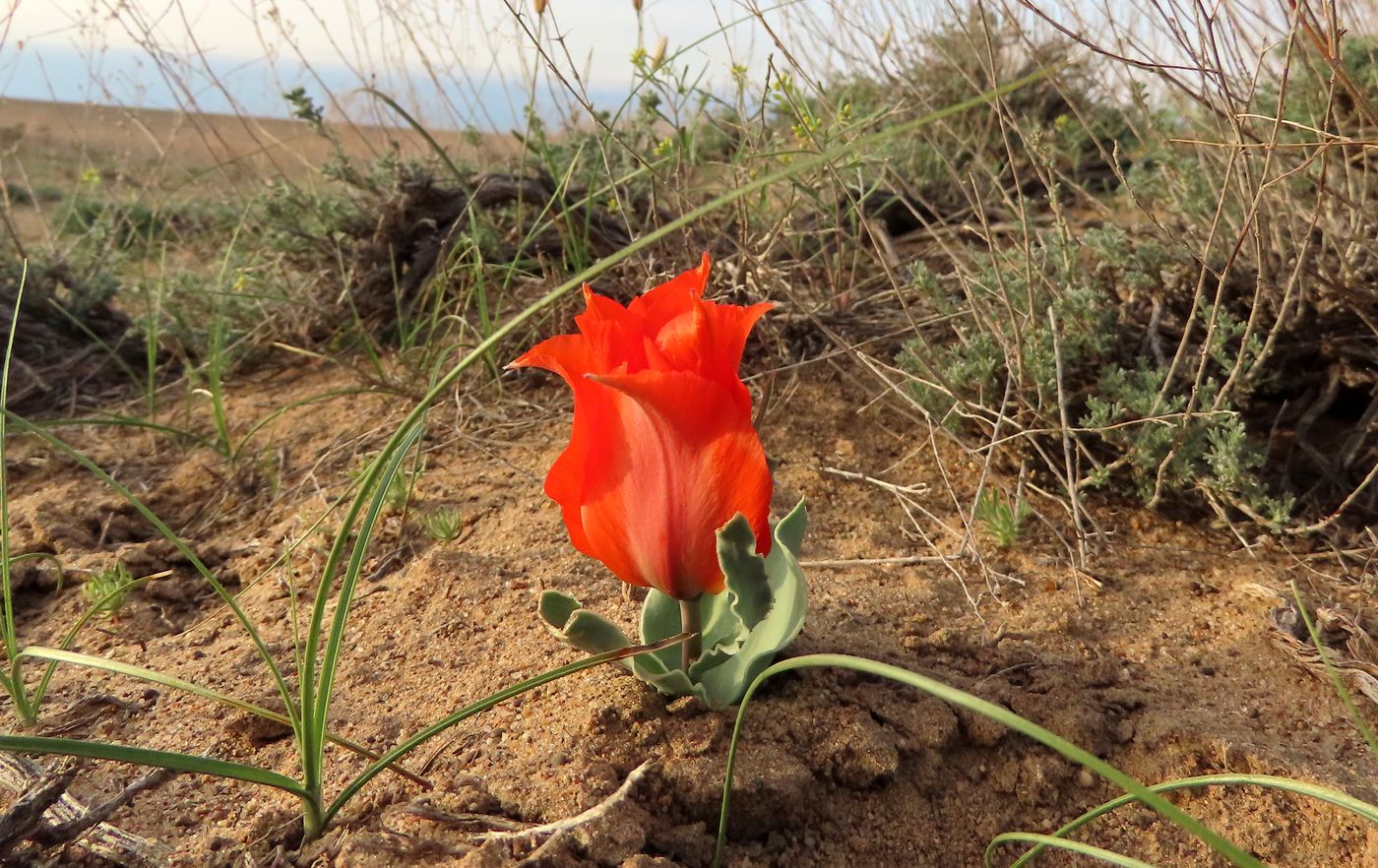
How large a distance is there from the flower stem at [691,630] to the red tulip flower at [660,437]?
0.18ft

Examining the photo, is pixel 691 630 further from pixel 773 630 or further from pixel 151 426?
pixel 151 426

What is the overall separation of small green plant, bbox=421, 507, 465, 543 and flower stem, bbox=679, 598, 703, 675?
71 cm

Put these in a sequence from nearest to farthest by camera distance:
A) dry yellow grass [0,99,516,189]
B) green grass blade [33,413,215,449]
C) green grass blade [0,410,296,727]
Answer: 1. green grass blade [0,410,296,727]
2. green grass blade [33,413,215,449]
3. dry yellow grass [0,99,516,189]

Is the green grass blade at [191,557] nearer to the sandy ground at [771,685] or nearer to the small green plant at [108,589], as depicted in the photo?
the sandy ground at [771,685]

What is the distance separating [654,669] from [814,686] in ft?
0.73

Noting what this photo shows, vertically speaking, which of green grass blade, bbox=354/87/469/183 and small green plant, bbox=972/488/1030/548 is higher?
green grass blade, bbox=354/87/469/183

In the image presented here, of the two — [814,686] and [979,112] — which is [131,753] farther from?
[979,112]

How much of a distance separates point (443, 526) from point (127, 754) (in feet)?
3.04

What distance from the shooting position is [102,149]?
34.2ft

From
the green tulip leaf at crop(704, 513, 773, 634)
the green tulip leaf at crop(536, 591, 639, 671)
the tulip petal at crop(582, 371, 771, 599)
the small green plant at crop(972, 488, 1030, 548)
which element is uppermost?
the tulip petal at crop(582, 371, 771, 599)

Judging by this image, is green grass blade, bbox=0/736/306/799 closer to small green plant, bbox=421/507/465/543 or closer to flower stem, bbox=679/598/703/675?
flower stem, bbox=679/598/703/675

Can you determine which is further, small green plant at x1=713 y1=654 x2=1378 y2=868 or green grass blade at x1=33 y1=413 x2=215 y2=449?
green grass blade at x1=33 y1=413 x2=215 y2=449

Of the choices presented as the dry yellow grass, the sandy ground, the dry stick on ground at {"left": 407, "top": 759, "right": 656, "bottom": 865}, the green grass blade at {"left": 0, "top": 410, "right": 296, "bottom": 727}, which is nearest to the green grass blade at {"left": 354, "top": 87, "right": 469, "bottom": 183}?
the dry yellow grass

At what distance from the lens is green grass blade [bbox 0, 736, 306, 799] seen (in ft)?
2.63
